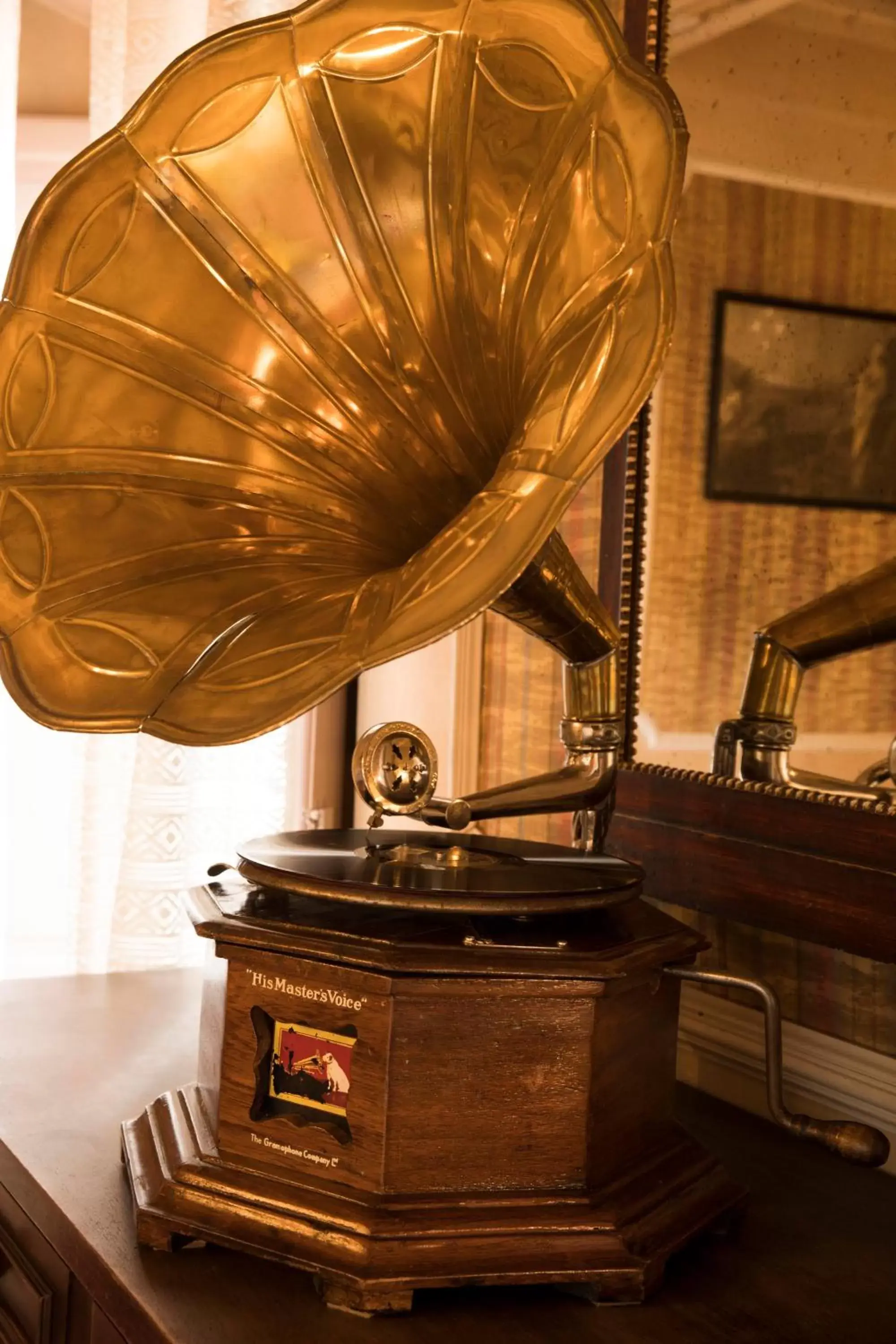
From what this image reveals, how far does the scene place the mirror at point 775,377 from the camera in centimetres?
123

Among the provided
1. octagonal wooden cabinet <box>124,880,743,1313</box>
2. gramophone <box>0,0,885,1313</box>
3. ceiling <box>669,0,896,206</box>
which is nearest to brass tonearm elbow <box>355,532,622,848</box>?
gramophone <box>0,0,885,1313</box>

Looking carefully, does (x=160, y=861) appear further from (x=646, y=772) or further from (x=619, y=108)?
(x=619, y=108)

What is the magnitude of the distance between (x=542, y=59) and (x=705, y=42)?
0.45 m

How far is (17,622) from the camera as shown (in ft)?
3.66

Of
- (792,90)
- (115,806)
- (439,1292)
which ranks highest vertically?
(792,90)

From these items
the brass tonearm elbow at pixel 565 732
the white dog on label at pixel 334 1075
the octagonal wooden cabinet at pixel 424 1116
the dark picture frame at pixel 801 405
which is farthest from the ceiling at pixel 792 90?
the white dog on label at pixel 334 1075

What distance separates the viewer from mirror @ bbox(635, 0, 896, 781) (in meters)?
1.23

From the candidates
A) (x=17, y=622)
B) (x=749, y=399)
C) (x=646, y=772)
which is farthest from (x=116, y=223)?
(x=646, y=772)

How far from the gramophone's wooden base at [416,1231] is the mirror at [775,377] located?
0.48 meters

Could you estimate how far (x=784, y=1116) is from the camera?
0.94 m

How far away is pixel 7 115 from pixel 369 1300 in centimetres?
169

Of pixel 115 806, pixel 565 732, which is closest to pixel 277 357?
pixel 565 732

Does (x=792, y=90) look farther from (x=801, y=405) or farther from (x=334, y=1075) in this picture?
(x=334, y=1075)

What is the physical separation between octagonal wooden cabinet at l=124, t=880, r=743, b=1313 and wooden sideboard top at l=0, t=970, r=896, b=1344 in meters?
0.02
